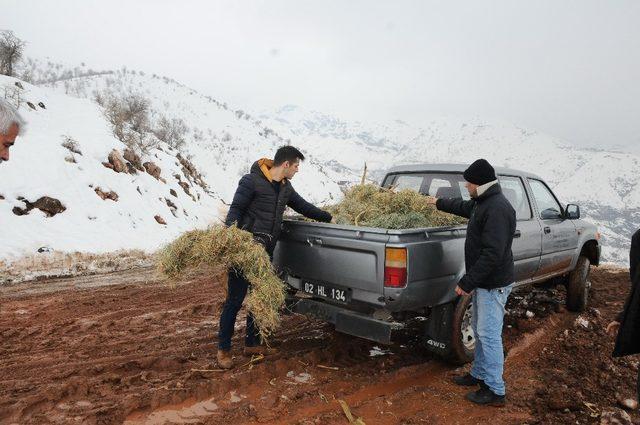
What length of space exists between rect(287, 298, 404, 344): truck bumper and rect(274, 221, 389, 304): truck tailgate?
0.62 ft

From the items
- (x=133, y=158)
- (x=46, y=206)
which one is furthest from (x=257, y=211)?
(x=133, y=158)

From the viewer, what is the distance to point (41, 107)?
671 inches

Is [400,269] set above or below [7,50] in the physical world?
below

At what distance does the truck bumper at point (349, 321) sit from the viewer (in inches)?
148

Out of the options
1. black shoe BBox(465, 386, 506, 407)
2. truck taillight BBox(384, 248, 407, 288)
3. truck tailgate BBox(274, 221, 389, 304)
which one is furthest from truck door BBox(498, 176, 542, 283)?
truck tailgate BBox(274, 221, 389, 304)

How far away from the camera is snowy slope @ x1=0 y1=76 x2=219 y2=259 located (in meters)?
10.6

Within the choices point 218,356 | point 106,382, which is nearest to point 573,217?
point 218,356

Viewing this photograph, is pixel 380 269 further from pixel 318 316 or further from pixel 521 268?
pixel 521 268

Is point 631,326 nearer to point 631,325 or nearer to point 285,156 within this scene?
point 631,325

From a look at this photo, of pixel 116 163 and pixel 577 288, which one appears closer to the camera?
pixel 577 288

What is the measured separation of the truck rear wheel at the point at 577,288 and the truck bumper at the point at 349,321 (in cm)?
407

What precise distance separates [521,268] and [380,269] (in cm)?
232

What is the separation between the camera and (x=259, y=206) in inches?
171

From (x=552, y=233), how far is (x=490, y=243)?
8.86 ft
